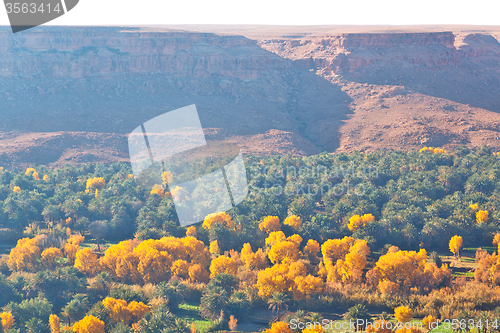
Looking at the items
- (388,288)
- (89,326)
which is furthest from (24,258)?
(388,288)

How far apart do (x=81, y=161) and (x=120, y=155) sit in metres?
5.61

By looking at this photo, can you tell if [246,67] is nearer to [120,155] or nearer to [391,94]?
[391,94]

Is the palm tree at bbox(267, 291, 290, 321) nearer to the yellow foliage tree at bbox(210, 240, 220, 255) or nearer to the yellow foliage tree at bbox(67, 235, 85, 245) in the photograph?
the yellow foliage tree at bbox(210, 240, 220, 255)

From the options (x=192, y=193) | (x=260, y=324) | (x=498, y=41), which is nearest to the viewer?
(x=260, y=324)

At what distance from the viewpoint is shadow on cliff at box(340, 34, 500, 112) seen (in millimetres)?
82062

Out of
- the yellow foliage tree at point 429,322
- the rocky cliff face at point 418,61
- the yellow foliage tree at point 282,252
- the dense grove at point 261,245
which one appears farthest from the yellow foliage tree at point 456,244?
the rocky cliff face at point 418,61

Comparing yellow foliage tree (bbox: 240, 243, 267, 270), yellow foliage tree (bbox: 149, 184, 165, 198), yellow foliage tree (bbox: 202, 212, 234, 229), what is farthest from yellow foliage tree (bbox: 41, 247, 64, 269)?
yellow foliage tree (bbox: 240, 243, 267, 270)

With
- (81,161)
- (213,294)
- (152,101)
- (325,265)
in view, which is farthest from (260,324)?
(152,101)

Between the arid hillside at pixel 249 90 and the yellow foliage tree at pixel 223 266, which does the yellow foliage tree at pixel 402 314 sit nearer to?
the yellow foliage tree at pixel 223 266

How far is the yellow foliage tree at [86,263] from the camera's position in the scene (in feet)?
119

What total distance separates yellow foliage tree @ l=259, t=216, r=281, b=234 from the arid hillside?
26800 millimetres

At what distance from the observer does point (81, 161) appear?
66.6 metres

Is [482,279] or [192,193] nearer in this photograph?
[482,279]

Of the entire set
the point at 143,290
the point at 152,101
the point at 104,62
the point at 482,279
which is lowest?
the point at 482,279
